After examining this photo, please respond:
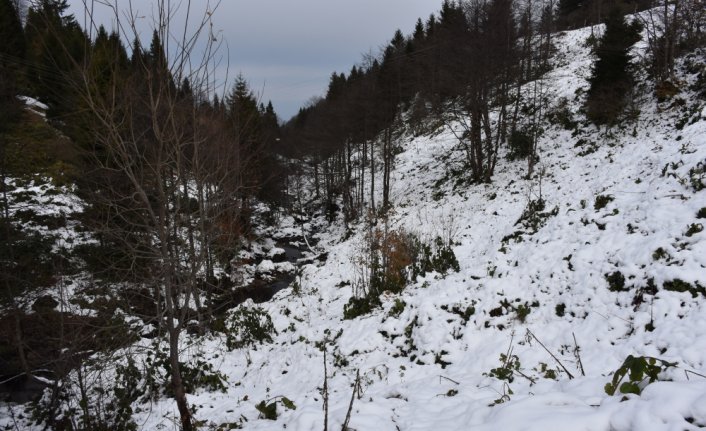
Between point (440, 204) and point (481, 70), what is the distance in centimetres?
653

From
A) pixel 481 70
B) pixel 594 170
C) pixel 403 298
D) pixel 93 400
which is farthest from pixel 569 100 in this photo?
pixel 93 400

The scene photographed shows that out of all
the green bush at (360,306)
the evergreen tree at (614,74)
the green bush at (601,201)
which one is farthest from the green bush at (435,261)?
the evergreen tree at (614,74)

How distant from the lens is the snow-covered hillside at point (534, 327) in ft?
12.1

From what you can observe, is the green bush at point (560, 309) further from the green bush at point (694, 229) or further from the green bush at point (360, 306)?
the green bush at point (360, 306)

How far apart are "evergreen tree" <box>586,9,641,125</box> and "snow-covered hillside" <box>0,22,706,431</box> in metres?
2.06

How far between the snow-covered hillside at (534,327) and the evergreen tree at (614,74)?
2057 mm

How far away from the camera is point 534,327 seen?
21.3ft

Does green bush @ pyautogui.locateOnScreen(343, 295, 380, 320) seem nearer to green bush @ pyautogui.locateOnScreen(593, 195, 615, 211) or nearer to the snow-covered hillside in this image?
the snow-covered hillside

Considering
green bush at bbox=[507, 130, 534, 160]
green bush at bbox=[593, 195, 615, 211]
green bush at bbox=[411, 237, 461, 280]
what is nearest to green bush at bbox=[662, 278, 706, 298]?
green bush at bbox=[593, 195, 615, 211]

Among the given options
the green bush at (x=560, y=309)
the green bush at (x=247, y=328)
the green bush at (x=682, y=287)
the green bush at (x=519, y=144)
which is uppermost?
the green bush at (x=519, y=144)

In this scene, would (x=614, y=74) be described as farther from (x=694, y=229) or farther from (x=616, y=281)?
(x=616, y=281)

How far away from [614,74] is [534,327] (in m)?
15.0

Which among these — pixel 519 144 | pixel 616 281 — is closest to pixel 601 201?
pixel 616 281

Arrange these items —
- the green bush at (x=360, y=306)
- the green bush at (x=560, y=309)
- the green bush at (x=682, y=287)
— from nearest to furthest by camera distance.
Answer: the green bush at (x=682, y=287), the green bush at (x=560, y=309), the green bush at (x=360, y=306)
